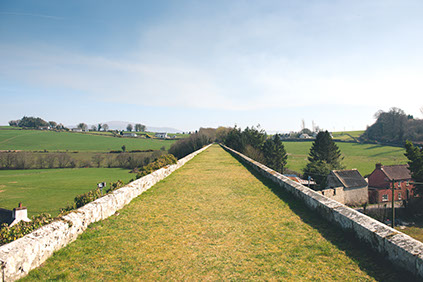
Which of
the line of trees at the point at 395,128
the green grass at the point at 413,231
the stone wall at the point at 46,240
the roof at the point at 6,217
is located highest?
the line of trees at the point at 395,128

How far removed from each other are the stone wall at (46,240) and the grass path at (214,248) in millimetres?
124

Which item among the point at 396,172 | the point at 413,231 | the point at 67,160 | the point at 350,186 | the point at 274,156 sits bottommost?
the point at 413,231

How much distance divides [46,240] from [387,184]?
4297 cm

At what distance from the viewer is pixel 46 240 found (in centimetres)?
324

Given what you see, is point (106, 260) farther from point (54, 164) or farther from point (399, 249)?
point (54, 164)

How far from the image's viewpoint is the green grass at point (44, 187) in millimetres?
31281

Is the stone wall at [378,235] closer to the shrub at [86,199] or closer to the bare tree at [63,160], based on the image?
the shrub at [86,199]

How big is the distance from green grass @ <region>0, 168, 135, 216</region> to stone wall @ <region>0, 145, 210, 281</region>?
27134 mm

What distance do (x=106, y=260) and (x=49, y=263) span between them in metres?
0.70

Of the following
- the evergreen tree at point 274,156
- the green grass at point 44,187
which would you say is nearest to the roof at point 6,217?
the green grass at point 44,187

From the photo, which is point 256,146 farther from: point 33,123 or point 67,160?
point 33,123

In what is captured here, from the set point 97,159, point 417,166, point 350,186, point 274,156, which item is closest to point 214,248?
point 417,166

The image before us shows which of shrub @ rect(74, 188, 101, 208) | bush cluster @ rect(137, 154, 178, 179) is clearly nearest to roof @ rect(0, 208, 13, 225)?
bush cluster @ rect(137, 154, 178, 179)

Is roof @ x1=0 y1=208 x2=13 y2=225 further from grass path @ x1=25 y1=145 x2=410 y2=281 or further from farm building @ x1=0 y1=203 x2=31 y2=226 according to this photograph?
grass path @ x1=25 y1=145 x2=410 y2=281
